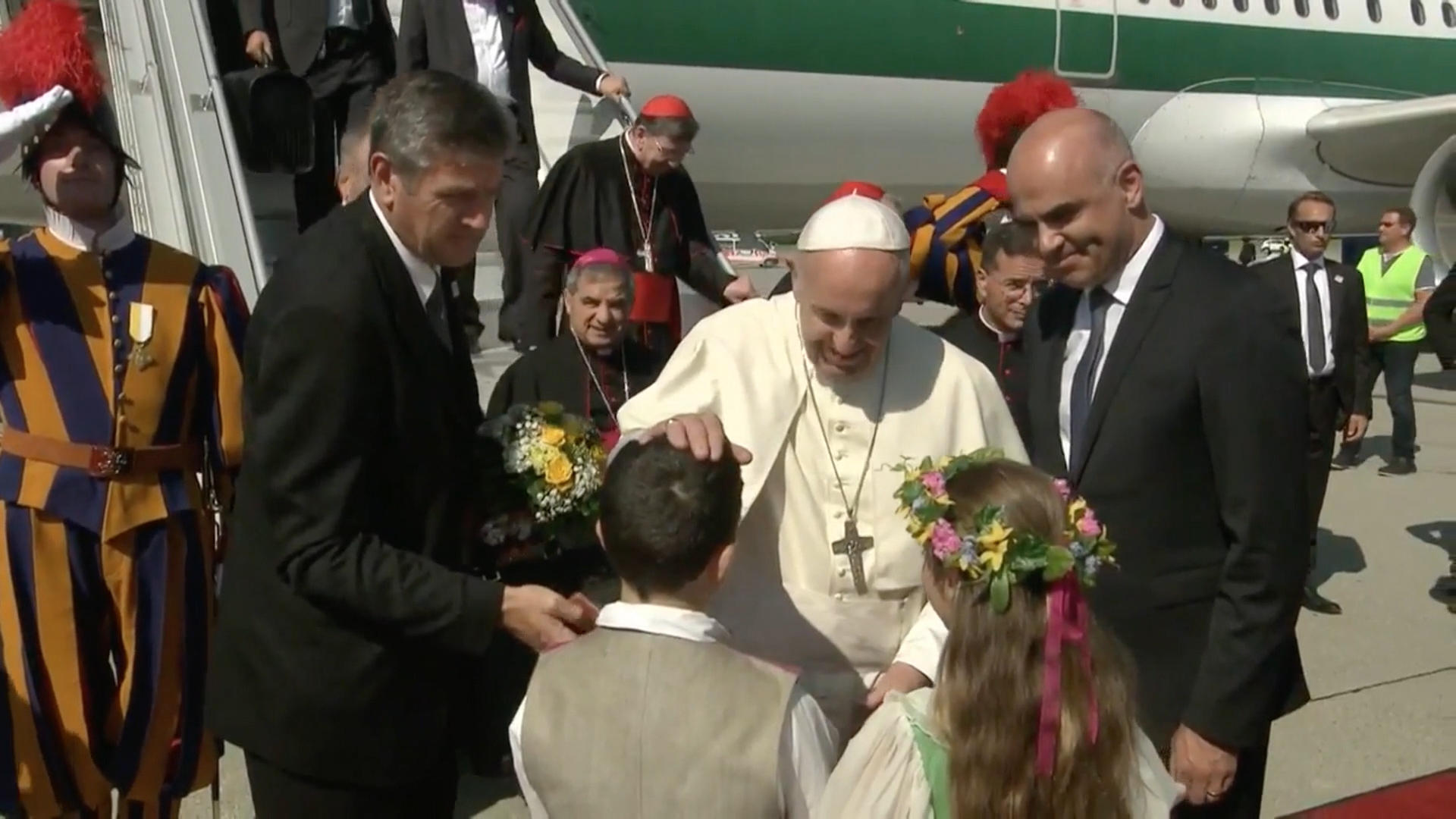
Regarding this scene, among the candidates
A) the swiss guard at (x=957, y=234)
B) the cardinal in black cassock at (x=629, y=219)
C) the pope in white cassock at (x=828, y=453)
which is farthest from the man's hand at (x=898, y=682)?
the cardinal in black cassock at (x=629, y=219)

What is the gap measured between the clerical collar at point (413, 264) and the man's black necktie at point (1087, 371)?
3.84 feet

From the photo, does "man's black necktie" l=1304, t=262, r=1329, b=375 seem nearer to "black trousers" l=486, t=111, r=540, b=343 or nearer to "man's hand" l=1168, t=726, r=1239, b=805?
"black trousers" l=486, t=111, r=540, b=343

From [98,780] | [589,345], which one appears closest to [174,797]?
[98,780]

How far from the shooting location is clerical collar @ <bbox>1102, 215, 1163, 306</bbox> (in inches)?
92.1

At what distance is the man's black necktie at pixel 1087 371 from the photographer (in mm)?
2396

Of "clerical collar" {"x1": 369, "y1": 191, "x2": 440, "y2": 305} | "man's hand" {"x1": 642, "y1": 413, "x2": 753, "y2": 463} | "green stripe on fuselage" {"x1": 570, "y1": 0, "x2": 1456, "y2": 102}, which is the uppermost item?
"green stripe on fuselage" {"x1": 570, "y1": 0, "x2": 1456, "y2": 102}

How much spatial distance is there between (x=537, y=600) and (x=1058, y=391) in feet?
3.65

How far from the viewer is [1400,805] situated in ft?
8.41

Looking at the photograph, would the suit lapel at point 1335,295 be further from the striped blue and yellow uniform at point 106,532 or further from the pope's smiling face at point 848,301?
the striped blue and yellow uniform at point 106,532

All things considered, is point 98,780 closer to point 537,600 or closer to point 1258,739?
point 537,600

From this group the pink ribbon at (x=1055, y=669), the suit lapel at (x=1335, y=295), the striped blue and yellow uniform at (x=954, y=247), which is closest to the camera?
the pink ribbon at (x=1055, y=669)

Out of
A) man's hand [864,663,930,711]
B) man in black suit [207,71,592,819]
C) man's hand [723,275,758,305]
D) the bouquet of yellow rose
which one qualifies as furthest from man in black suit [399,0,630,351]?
man's hand [864,663,930,711]

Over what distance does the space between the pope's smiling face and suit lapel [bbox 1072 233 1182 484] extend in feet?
1.30

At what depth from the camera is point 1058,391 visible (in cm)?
253
